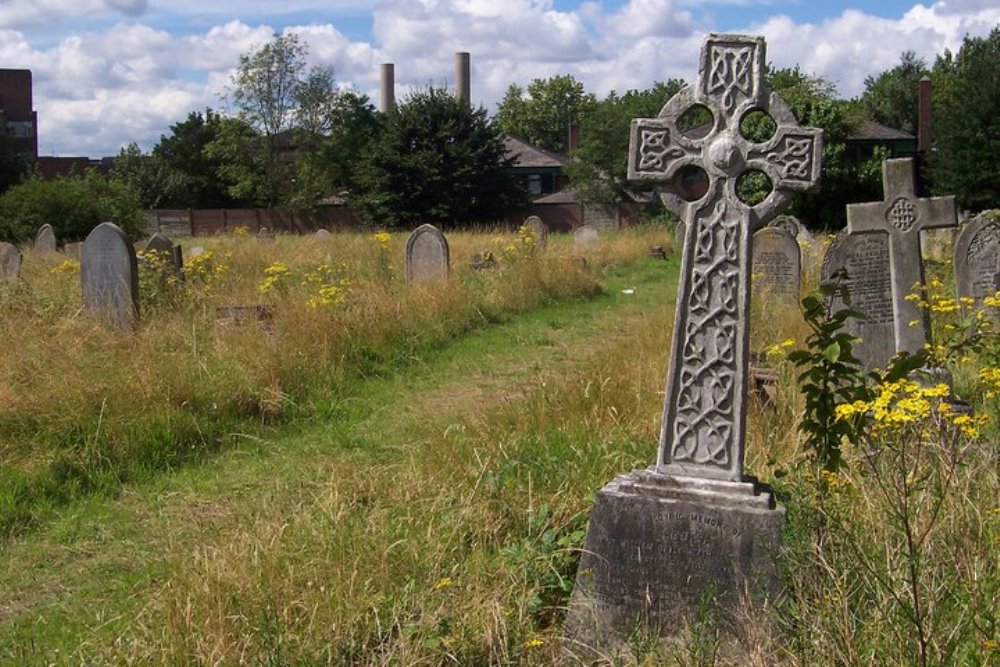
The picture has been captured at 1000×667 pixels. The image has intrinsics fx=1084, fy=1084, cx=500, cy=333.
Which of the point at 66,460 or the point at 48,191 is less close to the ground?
the point at 48,191

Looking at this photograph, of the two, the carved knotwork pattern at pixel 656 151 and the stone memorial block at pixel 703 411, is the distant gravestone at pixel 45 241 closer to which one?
the carved knotwork pattern at pixel 656 151

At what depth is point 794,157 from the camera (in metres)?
4.56

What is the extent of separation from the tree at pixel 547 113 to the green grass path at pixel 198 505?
3237 inches

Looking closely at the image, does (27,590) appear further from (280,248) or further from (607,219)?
(607,219)

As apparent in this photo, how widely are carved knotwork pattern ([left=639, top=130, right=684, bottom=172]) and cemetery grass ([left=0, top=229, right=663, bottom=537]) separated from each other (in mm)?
4231

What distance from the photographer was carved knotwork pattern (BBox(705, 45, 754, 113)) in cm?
453

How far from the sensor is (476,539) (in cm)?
496

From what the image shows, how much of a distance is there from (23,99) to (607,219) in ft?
140

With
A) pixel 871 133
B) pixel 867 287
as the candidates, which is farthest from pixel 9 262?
pixel 871 133

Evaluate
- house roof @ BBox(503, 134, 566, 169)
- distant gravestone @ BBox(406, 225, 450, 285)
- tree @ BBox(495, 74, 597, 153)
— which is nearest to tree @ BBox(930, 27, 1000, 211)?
distant gravestone @ BBox(406, 225, 450, 285)

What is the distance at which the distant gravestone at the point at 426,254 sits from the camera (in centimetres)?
1612

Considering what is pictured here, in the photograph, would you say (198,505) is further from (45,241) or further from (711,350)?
(45,241)

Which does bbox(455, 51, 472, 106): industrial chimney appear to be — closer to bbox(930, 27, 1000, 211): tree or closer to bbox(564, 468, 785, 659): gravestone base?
bbox(930, 27, 1000, 211): tree

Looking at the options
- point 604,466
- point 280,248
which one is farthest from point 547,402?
point 280,248
